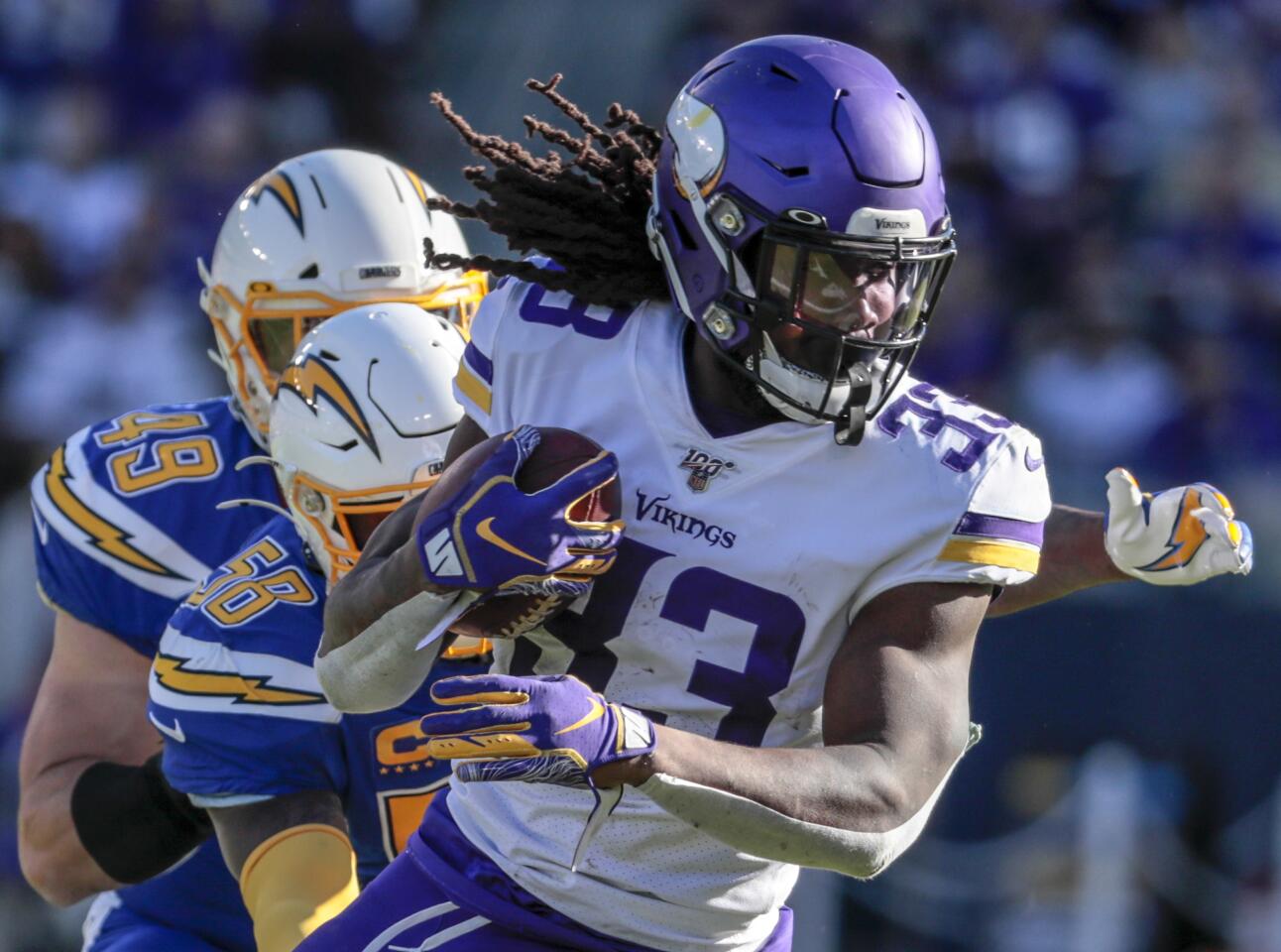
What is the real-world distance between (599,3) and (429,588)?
21.7 feet

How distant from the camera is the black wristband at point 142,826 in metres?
3.18

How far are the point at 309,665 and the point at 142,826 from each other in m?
0.54

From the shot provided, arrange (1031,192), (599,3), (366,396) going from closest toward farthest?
1. (366,396)
2. (1031,192)
3. (599,3)

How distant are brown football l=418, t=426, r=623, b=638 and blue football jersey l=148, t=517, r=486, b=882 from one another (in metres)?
0.57

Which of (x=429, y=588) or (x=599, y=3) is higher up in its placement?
(x=429, y=588)

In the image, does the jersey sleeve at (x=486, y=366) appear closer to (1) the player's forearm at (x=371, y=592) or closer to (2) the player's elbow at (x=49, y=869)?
(1) the player's forearm at (x=371, y=592)

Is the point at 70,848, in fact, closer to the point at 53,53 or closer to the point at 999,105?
the point at 999,105

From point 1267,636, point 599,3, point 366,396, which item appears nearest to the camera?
point 366,396

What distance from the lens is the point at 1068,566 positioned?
288cm

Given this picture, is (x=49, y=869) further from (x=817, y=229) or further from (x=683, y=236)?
(x=817, y=229)

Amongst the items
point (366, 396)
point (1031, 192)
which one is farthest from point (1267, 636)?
point (366, 396)

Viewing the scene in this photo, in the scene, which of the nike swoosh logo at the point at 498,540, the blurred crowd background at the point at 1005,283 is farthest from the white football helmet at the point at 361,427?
the blurred crowd background at the point at 1005,283

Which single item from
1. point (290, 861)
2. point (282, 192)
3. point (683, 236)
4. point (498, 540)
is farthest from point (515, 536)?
point (282, 192)

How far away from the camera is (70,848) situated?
3.43 m
